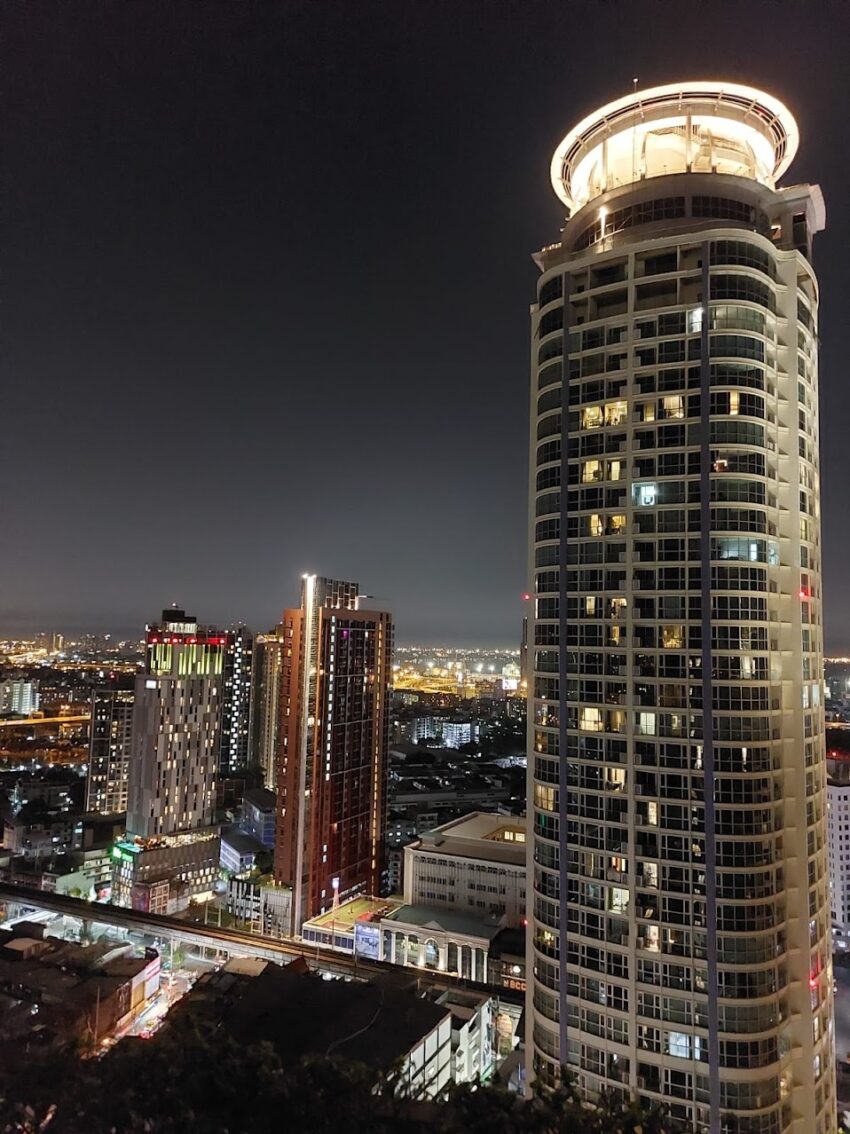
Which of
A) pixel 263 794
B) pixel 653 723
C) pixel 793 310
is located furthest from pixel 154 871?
pixel 793 310

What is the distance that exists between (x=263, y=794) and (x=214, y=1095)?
27.3 meters

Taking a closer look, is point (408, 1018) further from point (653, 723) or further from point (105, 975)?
point (105, 975)

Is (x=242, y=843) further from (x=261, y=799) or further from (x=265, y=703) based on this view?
(x=265, y=703)

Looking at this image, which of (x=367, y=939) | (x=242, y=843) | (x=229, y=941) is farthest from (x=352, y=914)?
(x=242, y=843)

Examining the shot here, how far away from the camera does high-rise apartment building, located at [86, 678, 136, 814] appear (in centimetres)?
3027

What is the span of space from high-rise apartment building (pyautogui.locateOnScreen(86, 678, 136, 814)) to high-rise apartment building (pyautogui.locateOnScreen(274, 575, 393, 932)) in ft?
41.5

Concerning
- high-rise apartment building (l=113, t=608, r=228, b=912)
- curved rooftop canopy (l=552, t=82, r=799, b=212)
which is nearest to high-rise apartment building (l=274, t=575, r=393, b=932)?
high-rise apartment building (l=113, t=608, r=228, b=912)

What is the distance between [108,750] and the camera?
30484 mm

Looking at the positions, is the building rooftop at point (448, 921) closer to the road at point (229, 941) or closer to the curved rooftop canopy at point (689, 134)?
the road at point (229, 941)

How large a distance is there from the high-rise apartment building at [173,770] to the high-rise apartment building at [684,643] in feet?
57.0

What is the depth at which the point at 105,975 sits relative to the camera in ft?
47.0

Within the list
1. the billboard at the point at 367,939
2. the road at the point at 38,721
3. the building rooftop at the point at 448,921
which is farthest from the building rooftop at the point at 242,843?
the road at the point at 38,721

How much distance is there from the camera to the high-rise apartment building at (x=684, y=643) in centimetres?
887

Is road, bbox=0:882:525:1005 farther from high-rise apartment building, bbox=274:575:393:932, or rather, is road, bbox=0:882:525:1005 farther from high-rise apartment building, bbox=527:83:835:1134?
high-rise apartment building, bbox=527:83:835:1134
